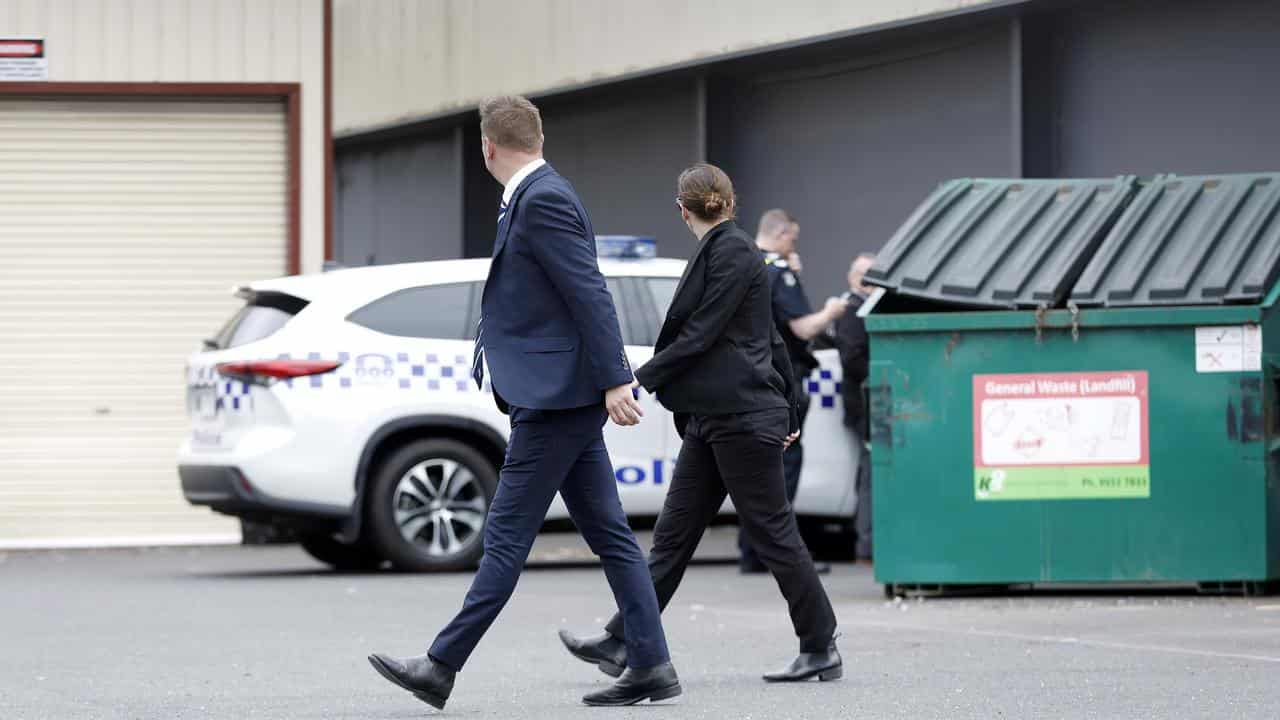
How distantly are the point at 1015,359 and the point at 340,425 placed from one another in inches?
154

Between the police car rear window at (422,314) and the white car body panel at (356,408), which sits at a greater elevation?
the police car rear window at (422,314)

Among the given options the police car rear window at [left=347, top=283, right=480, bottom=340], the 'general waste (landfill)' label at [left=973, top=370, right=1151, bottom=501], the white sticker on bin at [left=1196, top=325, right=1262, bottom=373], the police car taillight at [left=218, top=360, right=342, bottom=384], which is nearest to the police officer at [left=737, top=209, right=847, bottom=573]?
the 'general waste (landfill)' label at [left=973, top=370, right=1151, bottom=501]

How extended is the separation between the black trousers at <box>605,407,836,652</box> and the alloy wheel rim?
4983mm

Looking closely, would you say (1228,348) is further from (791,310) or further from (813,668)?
(813,668)

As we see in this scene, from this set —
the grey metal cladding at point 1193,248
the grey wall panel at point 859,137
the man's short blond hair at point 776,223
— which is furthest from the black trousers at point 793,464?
the grey wall panel at point 859,137

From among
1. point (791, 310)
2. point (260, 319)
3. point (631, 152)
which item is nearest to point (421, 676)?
point (791, 310)

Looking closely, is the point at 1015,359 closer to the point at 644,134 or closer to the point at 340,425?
the point at 340,425

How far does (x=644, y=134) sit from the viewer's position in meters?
18.7

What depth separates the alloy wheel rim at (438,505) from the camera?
1237 cm

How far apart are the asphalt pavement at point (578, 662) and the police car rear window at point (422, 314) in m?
1.35

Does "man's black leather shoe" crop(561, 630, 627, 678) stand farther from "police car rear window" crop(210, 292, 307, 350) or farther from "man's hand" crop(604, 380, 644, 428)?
"police car rear window" crop(210, 292, 307, 350)

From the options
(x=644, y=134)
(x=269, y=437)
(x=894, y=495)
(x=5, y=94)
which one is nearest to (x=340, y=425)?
(x=269, y=437)

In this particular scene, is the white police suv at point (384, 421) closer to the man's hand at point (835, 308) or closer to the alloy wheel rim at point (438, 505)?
the alloy wheel rim at point (438, 505)

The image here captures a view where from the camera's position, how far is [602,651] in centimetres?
732
